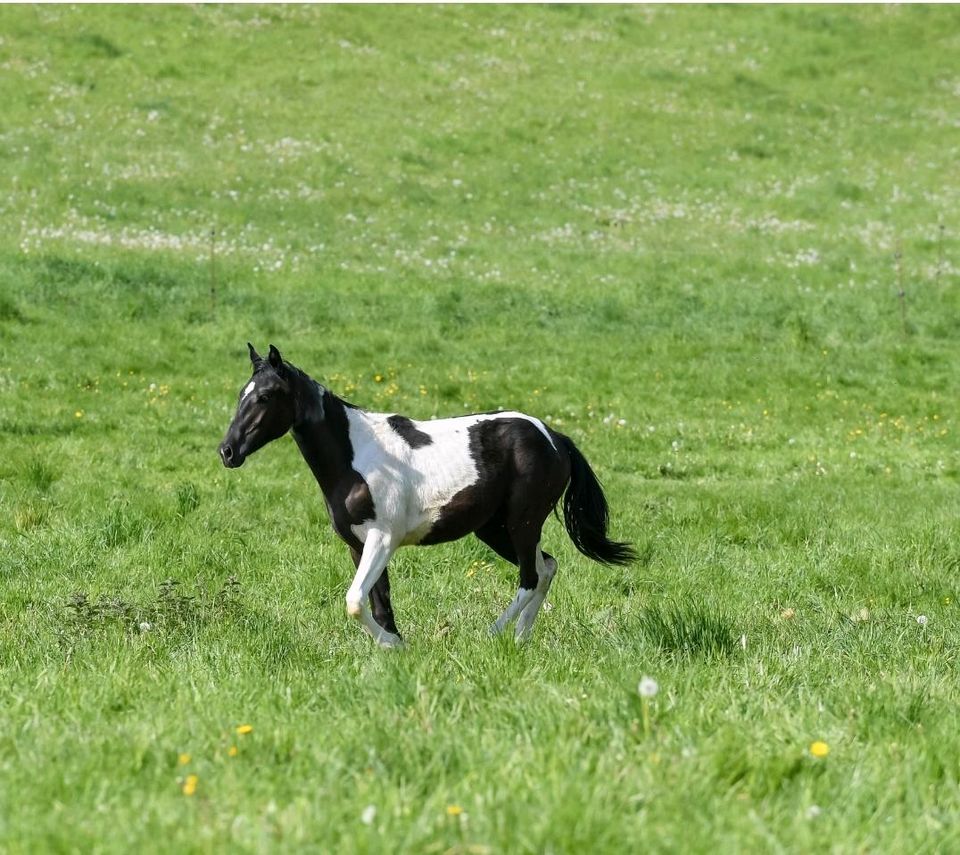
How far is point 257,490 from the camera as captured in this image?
13.2m

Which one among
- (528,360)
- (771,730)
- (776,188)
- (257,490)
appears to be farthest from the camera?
(776,188)

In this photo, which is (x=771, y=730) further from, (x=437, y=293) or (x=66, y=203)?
(x=66, y=203)

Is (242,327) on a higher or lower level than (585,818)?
lower

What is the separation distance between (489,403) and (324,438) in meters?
10.4

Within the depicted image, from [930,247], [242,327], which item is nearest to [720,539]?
[242,327]

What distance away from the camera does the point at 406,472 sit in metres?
7.86

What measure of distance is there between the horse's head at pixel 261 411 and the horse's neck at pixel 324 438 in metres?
0.16

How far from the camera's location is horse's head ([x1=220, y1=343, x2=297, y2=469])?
7426 millimetres

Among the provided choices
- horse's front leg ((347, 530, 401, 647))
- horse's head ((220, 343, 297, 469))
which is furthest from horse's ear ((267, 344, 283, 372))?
horse's front leg ((347, 530, 401, 647))

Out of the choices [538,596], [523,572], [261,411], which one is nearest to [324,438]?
[261,411]

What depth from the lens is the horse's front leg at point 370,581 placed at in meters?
7.43

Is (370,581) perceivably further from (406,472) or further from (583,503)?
(583,503)

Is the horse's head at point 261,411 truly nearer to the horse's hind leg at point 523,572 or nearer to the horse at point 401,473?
the horse at point 401,473

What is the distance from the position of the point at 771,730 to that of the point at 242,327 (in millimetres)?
16805
